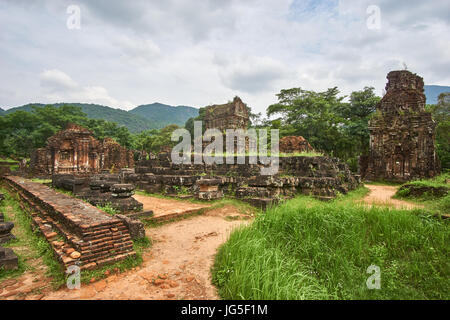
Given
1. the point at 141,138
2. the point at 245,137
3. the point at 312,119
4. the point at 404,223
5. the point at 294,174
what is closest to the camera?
the point at 404,223

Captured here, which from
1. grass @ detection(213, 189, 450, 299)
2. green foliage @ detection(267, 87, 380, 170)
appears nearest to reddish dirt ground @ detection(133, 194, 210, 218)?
grass @ detection(213, 189, 450, 299)

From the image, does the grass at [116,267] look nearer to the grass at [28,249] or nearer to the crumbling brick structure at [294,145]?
the grass at [28,249]

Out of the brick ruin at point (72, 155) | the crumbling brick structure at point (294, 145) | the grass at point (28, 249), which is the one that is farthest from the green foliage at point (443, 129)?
the brick ruin at point (72, 155)

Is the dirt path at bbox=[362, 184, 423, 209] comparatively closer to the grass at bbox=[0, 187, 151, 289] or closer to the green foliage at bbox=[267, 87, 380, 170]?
the grass at bbox=[0, 187, 151, 289]

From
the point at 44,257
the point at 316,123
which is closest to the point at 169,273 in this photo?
the point at 44,257

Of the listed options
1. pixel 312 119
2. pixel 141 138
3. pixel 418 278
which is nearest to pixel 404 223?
pixel 418 278

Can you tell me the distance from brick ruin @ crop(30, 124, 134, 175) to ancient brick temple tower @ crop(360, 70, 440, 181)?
20652 mm

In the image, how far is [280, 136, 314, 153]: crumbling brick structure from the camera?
12896 mm

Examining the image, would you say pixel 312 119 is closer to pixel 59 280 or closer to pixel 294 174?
pixel 294 174

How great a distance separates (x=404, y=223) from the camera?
3.87m

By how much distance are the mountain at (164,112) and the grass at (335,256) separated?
4390 inches

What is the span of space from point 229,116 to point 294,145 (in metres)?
4.04
